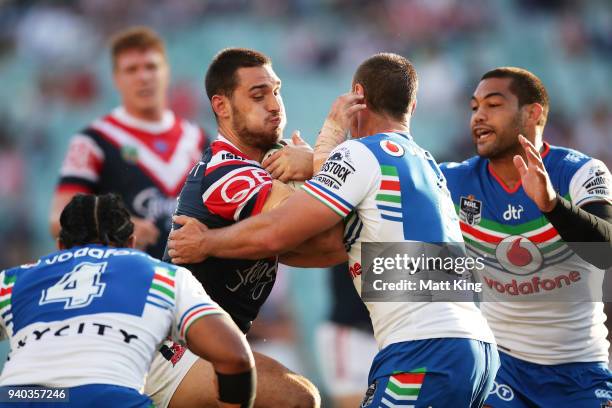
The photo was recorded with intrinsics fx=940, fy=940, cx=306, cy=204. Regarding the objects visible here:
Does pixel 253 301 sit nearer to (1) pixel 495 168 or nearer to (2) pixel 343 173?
(2) pixel 343 173

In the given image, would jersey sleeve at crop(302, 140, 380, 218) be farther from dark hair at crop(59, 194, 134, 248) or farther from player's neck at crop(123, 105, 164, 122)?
player's neck at crop(123, 105, 164, 122)

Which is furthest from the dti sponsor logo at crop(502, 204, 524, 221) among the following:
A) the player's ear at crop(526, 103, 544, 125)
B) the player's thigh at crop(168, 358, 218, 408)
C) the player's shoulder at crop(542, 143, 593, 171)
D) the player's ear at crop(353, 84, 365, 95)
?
the player's thigh at crop(168, 358, 218, 408)

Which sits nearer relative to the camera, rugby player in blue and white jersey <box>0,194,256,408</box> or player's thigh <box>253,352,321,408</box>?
rugby player in blue and white jersey <box>0,194,256,408</box>

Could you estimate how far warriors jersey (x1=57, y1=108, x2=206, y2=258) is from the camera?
8.80 meters

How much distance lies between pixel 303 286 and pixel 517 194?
5492mm

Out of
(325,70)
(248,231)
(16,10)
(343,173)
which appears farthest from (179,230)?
(16,10)

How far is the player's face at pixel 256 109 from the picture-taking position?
5.66m

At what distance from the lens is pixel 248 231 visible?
509cm

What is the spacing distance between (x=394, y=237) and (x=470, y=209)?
5.95 feet

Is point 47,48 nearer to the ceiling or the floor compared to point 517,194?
nearer to the ceiling

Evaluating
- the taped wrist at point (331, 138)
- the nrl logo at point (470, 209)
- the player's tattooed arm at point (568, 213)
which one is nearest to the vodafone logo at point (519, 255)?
the nrl logo at point (470, 209)

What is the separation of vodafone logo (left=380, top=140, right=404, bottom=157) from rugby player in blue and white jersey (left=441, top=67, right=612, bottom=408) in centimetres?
135

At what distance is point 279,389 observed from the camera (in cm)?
526

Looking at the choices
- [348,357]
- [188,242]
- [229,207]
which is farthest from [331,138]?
[348,357]
